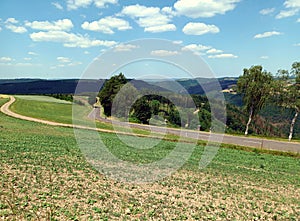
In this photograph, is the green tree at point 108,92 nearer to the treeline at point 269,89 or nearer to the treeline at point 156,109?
the treeline at point 156,109

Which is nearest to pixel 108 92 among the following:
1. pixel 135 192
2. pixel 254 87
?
pixel 254 87

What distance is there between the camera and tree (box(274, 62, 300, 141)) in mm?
41594

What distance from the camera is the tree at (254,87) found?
45594 millimetres

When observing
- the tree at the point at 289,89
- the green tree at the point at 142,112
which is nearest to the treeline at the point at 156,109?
the green tree at the point at 142,112

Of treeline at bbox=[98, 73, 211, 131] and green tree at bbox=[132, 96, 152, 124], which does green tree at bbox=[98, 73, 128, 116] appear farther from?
green tree at bbox=[132, 96, 152, 124]

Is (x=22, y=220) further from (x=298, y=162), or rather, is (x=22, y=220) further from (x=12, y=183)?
(x=298, y=162)

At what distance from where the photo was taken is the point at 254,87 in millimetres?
45938

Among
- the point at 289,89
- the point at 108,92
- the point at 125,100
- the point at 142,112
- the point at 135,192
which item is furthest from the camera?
the point at 108,92

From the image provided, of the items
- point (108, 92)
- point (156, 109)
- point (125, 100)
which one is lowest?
point (156, 109)

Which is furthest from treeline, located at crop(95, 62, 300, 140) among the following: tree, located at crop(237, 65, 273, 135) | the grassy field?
the grassy field

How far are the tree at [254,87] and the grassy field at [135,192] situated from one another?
26944 millimetres

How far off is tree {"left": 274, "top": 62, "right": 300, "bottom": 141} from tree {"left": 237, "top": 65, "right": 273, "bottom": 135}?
1.77 metres

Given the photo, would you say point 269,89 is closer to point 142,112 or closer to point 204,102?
point 204,102

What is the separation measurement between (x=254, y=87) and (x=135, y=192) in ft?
126
